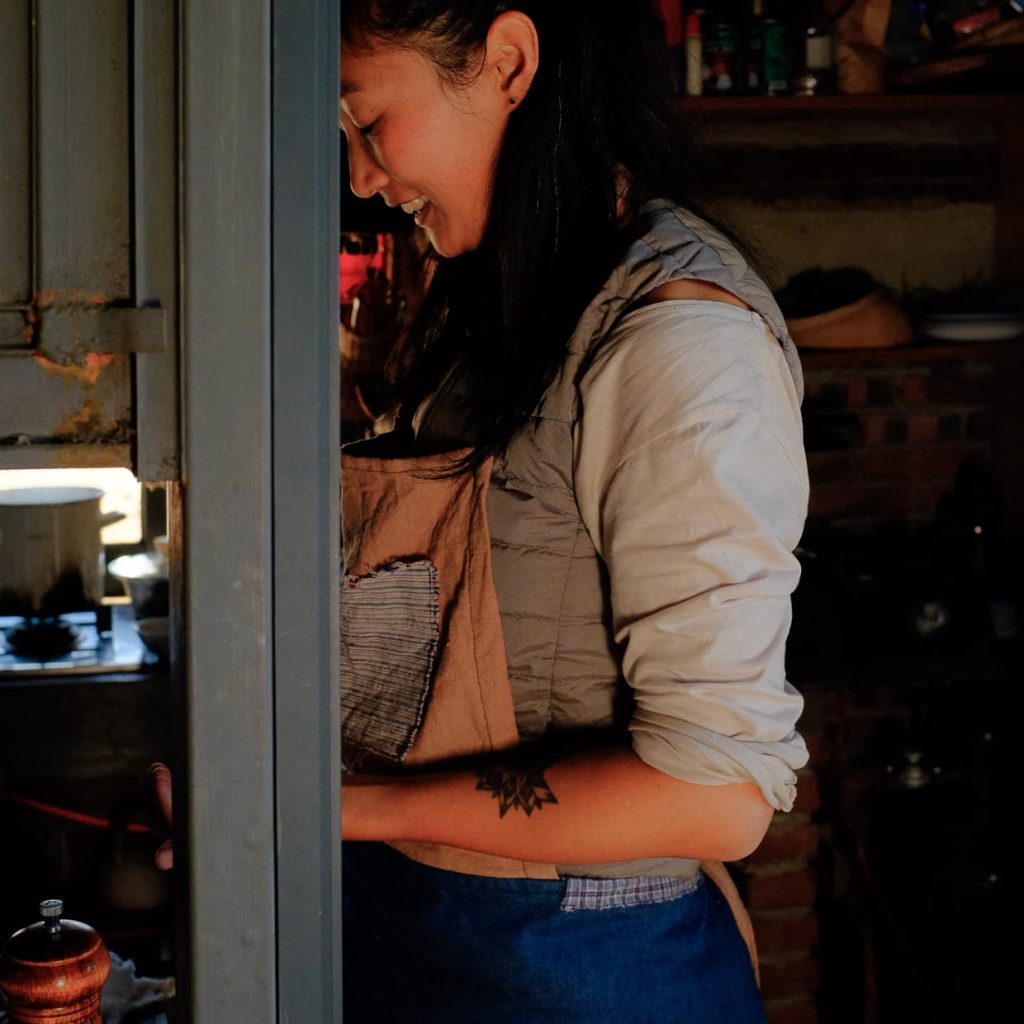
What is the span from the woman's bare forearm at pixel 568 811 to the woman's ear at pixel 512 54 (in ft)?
2.13

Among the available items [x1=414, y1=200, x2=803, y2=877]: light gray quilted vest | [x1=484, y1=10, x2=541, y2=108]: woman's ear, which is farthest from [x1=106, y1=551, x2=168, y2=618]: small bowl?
[x1=484, y1=10, x2=541, y2=108]: woman's ear

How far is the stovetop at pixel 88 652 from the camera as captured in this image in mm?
2541

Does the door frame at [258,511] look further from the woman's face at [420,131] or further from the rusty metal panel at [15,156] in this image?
the woman's face at [420,131]

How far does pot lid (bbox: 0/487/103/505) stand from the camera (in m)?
2.59

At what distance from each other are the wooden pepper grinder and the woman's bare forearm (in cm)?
25

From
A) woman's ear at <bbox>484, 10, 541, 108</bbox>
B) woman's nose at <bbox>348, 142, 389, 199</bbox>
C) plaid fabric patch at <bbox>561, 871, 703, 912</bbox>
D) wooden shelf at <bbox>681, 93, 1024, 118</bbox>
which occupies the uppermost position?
wooden shelf at <bbox>681, 93, 1024, 118</bbox>

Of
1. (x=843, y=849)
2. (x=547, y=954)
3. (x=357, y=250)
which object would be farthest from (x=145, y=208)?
(x=843, y=849)

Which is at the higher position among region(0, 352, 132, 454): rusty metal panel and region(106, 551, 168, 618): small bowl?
region(0, 352, 132, 454): rusty metal panel

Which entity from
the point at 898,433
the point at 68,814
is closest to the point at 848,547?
the point at 898,433

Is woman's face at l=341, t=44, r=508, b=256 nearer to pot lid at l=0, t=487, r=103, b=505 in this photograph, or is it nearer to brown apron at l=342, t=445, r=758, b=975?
brown apron at l=342, t=445, r=758, b=975

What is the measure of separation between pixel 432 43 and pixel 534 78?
0.39 feet

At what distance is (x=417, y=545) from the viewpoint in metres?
1.42

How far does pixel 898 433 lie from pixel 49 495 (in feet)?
6.80

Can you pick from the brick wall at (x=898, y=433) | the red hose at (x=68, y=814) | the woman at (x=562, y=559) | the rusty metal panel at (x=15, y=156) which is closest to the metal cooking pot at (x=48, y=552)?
the red hose at (x=68, y=814)
